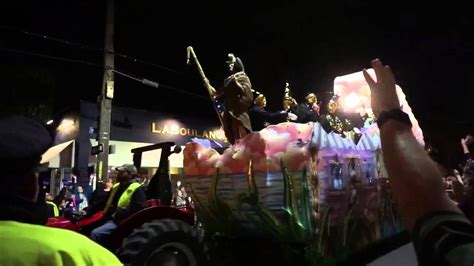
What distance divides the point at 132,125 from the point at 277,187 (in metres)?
16.2

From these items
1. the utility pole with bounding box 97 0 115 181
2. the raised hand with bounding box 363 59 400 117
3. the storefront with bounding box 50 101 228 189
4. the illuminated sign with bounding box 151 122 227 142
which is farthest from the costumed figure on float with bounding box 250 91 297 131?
the illuminated sign with bounding box 151 122 227 142

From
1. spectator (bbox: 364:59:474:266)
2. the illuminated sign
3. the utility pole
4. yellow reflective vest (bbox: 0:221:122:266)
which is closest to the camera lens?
spectator (bbox: 364:59:474:266)

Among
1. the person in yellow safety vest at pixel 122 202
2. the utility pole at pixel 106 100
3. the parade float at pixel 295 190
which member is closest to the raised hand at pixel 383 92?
the parade float at pixel 295 190

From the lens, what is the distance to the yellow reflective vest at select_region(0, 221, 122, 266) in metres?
1.31

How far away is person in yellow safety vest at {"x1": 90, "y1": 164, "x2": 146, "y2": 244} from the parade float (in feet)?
2.60

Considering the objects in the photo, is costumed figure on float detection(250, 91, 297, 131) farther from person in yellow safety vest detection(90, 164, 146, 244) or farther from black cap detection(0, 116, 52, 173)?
black cap detection(0, 116, 52, 173)

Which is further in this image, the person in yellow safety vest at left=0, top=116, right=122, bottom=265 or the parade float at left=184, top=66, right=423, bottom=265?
the parade float at left=184, top=66, right=423, bottom=265

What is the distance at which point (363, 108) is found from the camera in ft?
23.0

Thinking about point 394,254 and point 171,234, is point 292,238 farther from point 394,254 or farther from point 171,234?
point 394,254

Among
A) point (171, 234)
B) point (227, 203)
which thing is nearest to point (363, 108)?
point (227, 203)

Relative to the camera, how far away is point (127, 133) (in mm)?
19828

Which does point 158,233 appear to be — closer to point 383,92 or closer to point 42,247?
point 42,247

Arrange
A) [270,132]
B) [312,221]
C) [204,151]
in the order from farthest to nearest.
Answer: [204,151] < [270,132] < [312,221]

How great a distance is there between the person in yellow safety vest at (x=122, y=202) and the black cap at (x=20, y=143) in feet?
14.5
